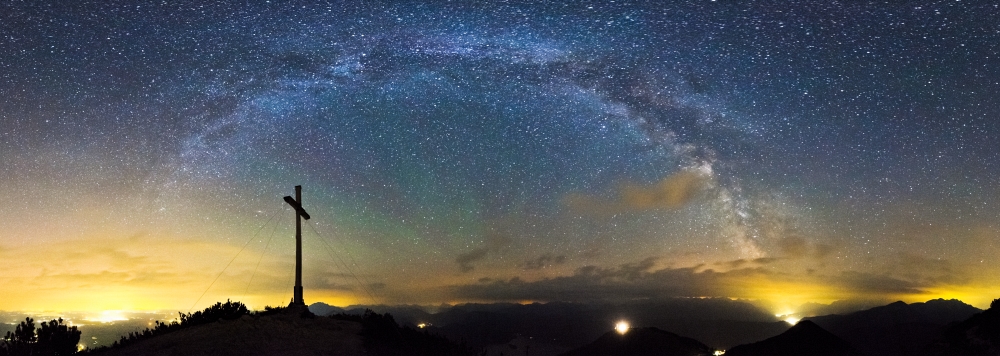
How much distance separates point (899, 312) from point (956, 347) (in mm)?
164677

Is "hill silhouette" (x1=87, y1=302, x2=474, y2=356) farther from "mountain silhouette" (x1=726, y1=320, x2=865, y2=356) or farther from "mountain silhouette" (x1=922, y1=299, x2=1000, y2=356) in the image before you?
"mountain silhouette" (x1=726, y1=320, x2=865, y2=356)

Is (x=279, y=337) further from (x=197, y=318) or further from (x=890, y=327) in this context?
(x=890, y=327)

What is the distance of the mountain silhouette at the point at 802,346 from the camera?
1794 inches

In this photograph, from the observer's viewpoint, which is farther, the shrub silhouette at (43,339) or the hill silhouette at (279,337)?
the shrub silhouette at (43,339)

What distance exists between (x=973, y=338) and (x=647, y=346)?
2173 cm

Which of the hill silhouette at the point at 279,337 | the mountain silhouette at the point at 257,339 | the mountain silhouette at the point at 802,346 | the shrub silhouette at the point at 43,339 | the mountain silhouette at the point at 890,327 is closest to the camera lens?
the mountain silhouette at the point at 257,339

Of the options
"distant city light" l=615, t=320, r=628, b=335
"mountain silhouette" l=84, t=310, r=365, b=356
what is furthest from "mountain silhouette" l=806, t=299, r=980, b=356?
"mountain silhouette" l=84, t=310, r=365, b=356

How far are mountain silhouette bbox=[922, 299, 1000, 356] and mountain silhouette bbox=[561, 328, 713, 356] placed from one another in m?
14.3

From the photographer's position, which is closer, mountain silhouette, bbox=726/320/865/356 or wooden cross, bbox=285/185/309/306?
wooden cross, bbox=285/185/309/306

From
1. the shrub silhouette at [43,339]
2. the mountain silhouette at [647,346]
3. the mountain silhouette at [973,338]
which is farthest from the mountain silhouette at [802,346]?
the shrub silhouette at [43,339]

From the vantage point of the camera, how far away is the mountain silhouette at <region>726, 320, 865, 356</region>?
45562 mm

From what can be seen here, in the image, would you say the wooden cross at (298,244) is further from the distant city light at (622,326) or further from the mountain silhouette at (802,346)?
the mountain silhouette at (802,346)

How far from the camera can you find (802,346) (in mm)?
46406

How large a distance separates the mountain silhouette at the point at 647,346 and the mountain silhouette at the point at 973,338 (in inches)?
563
